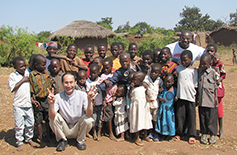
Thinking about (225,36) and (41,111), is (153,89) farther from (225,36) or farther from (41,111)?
(225,36)

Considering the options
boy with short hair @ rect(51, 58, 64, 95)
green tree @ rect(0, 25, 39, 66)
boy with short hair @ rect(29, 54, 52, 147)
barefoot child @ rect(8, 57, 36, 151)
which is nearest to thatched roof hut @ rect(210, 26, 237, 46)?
green tree @ rect(0, 25, 39, 66)

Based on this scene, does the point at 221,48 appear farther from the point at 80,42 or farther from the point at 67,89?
the point at 67,89

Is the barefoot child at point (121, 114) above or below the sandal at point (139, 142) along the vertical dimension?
above

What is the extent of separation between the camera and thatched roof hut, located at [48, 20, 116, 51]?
1468 centimetres

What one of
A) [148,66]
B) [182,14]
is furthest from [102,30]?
[182,14]

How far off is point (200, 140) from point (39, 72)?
10.1ft

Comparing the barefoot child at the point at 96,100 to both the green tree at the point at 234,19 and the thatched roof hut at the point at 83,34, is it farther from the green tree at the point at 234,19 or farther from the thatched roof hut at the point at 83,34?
the green tree at the point at 234,19

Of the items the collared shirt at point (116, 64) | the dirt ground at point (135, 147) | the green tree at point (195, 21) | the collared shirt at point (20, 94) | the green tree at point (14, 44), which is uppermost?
the green tree at point (195, 21)

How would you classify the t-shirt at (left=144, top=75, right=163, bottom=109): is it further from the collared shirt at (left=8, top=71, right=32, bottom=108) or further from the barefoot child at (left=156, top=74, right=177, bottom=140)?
the collared shirt at (left=8, top=71, right=32, bottom=108)

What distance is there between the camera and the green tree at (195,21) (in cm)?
3491

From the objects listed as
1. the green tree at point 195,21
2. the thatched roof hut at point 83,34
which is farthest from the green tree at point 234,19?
the thatched roof hut at point 83,34

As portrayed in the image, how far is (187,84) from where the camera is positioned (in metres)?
3.44

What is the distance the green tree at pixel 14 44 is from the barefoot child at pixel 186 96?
11016 mm

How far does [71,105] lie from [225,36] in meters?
20.7
